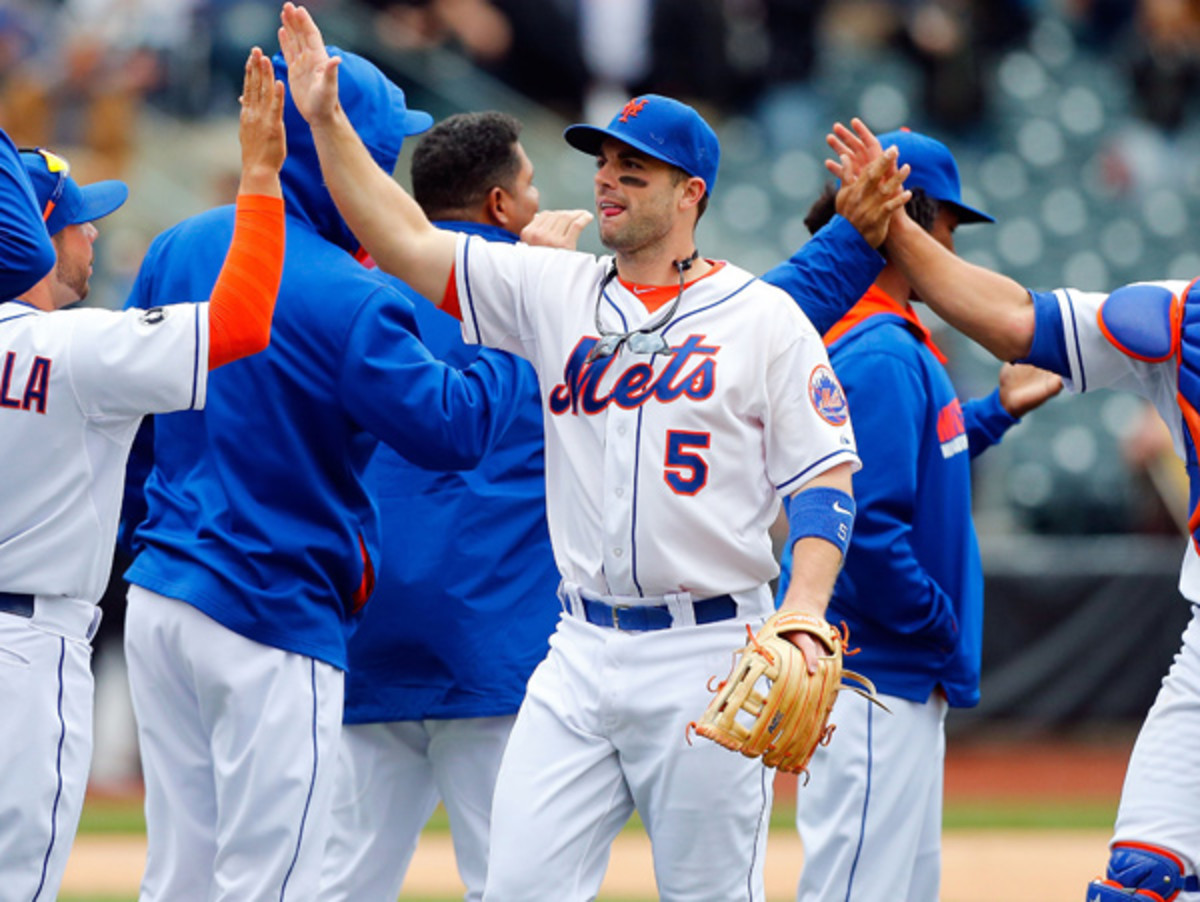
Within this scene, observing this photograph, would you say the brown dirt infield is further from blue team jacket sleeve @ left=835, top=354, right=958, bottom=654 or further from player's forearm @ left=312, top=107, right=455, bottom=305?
player's forearm @ left=312, top=107, right=455, bottom=305

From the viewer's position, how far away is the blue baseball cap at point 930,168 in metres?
4.50

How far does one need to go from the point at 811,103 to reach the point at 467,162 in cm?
1053

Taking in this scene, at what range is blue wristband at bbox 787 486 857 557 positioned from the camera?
132 inches

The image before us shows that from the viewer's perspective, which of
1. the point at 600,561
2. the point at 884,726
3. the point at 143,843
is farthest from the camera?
the point at 143,843

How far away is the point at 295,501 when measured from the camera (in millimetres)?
3621

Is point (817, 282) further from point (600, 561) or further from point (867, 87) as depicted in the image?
point (867, 87)

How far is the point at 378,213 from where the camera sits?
3.52 m

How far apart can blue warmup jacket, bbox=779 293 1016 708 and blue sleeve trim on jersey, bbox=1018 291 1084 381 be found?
54 cm

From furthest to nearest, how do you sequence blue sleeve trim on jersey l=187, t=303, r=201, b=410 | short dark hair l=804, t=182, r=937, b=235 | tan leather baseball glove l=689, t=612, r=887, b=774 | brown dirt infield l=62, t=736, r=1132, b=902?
brown dirt infield l=62, t=736, r=1132, b=902, short dark hair l=804, t=182, r=937, b=235, blue sleeve trim on jersey l=187, t=303, r=201, b=410, tan leather baseball glove l=689, t=612, r=887, b=774

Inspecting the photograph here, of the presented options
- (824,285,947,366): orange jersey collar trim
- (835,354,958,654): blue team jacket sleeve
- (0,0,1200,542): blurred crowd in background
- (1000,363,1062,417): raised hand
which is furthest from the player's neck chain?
(0,0,1200,542): blurred crowd in background

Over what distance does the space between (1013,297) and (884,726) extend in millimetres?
1128

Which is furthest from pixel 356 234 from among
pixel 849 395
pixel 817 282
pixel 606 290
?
pixel 849 395

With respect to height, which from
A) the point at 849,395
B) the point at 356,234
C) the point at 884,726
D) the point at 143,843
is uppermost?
the point at 356,234

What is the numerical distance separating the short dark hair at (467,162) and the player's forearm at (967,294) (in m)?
1.06
